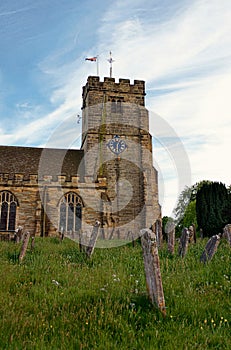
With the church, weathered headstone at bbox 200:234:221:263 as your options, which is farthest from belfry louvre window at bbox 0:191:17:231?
weathered headstone at bbox 200:234:221:263

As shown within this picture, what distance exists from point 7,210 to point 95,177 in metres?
6.69

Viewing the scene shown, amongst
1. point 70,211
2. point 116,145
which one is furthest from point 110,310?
point 116,145

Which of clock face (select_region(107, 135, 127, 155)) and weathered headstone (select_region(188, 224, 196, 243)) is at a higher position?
clock face (select_region(107, 135, 127, 155))

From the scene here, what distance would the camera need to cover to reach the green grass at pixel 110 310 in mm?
3469

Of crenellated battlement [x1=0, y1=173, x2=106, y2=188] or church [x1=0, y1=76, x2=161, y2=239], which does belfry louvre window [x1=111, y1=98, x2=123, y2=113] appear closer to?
church [x1=0, y1=76, x2=161, y2=239]

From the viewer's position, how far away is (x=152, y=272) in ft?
14.4

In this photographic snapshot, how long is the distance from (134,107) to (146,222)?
995 centimetres

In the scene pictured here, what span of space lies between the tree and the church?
3341 mm

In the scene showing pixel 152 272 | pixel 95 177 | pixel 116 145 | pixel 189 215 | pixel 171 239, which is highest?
pixel 116 145

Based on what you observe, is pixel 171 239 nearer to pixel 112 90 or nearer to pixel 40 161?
pixel 40 161

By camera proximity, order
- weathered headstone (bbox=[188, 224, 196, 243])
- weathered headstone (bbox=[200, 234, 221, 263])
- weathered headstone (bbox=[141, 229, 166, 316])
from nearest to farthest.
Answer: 1. weathered headstone (bbox=[141, 229, 166, 316])
2. weathered headstone (bbox=[200, 234, 221, 263])
3. weathered headstone (bbox=[188, 224, 196, 243])

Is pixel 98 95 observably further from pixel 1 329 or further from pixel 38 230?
pixel 1 329

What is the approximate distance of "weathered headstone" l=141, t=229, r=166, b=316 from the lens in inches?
165

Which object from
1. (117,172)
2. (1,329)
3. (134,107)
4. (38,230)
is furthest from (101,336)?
(134,107)
